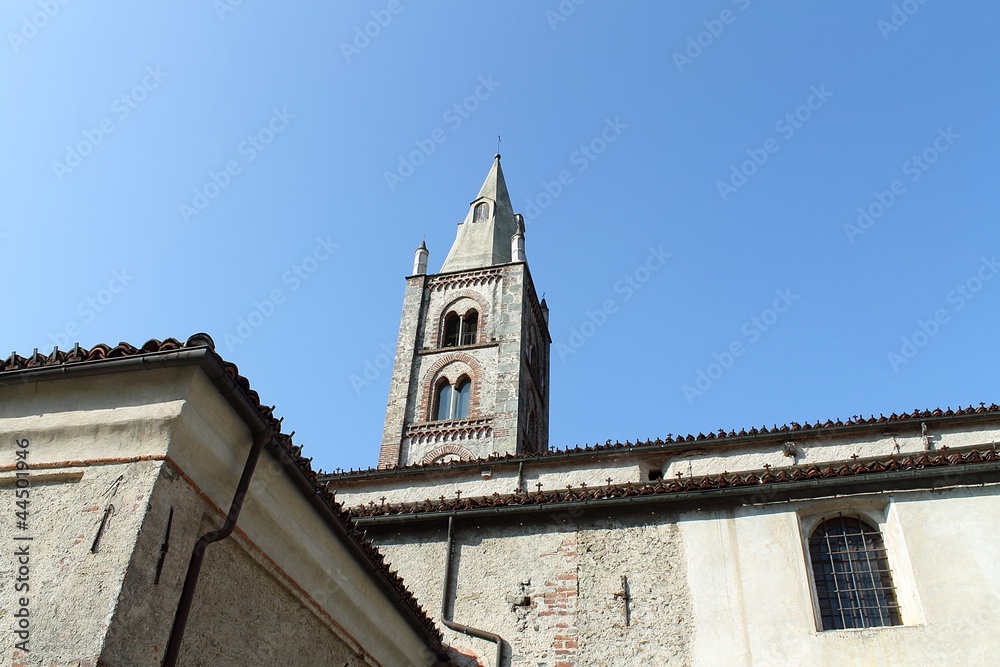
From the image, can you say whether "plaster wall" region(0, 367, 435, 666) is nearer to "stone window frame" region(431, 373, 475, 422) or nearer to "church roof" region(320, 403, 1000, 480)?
"church roof" region(320, 403, 1000, 480)

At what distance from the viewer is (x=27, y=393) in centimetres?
595

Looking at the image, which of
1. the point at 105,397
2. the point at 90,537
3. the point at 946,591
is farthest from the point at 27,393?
the point at 946,591

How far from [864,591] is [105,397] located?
859 cm

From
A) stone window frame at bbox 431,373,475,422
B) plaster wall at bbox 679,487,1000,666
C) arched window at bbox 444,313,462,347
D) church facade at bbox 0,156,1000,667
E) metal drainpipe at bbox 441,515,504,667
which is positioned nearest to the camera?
church facade at bbox 0,156,1000,667

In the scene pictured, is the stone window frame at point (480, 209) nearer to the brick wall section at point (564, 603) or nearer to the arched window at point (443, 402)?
the arched window at point (443, 402)

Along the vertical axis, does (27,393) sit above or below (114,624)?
above

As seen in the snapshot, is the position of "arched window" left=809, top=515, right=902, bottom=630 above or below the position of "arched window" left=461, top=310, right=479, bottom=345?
below

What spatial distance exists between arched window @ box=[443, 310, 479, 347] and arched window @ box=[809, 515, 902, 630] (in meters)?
17.2

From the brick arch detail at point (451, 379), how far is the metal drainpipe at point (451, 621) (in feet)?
42.5

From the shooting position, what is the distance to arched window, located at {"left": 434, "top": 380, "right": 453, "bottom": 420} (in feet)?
81.7

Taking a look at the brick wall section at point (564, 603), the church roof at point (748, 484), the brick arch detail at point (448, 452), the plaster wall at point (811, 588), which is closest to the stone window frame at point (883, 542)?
the plaster wall at point (811, 588)

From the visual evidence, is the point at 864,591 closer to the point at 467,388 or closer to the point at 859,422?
the point at 859,422

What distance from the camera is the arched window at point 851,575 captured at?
9.66 metres

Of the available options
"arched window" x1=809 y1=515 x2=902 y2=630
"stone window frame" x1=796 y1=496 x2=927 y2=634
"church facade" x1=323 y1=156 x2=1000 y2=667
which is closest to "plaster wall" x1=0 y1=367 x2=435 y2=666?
"church facade" x1=323 y1=156 x2=1000 y2=667
